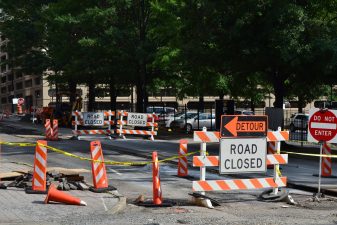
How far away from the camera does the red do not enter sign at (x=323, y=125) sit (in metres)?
11.9

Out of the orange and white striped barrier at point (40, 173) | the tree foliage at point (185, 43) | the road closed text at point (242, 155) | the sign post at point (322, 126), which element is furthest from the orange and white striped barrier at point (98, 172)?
the tree foliage at point (185, 43)

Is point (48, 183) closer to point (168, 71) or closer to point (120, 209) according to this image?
point (120, 209)

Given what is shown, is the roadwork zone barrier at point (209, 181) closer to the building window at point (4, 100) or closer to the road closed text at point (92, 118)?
the road closed text at point (92, 118)

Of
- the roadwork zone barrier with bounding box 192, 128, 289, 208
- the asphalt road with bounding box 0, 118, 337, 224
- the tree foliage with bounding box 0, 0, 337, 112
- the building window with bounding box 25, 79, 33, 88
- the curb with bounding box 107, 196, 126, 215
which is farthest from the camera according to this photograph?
the building window with bounding box 25, 79, 33, 88

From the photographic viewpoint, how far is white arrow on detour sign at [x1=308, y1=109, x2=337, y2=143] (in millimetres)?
11914

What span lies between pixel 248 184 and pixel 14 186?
15.5 feet

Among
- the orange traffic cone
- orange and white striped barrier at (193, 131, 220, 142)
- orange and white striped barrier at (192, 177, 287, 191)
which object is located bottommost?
the orange traffic cone

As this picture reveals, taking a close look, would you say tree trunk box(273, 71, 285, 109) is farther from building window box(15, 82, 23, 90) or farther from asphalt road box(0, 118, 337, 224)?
building window box(15, 82, 23, 90)

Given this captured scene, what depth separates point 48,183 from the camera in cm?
1130

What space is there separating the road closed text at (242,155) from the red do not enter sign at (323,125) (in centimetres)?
247

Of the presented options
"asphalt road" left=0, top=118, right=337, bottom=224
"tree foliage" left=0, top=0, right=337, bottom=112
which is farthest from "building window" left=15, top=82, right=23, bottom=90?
"asphalt road" left=0, top=118, right=337, bottom=224

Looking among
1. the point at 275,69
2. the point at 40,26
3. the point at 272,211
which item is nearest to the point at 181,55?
the point at 275,69

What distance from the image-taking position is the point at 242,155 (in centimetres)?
993

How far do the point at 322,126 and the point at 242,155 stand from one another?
3041 millimetres
